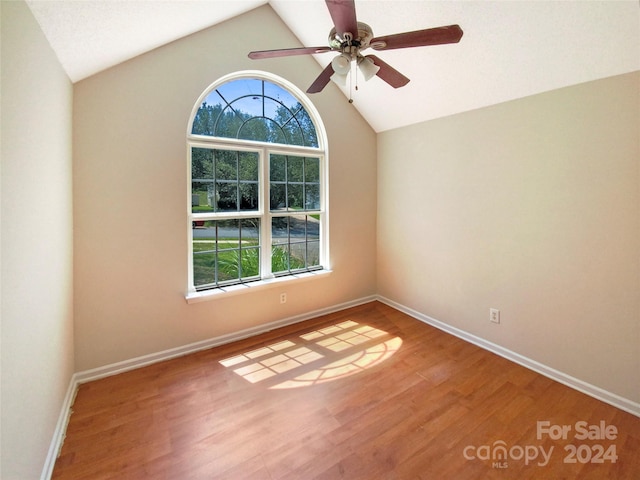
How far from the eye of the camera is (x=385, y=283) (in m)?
3.92

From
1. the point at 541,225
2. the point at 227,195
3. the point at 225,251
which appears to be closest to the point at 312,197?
the point at 227,195

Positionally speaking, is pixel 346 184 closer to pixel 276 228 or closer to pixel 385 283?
pixel 276 228

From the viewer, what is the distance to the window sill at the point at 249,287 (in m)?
2.70

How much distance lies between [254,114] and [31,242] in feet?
7.26

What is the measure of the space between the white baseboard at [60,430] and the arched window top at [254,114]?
7.32 feet

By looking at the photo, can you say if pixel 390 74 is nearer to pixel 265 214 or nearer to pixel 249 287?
pixel 265 214

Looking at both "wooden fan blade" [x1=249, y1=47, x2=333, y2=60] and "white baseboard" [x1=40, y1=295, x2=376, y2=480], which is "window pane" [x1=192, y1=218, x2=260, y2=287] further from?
"wooden fan blade" [x1=249, y1=47, x2=333, y2=60]

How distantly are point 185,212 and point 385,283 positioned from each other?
8.49 feet

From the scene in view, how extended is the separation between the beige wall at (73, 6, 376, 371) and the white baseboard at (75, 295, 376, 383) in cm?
5

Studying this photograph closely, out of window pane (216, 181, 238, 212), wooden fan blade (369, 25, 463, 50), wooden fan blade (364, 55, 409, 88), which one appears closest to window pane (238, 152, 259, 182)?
window pane (216, 181, 238, 212)

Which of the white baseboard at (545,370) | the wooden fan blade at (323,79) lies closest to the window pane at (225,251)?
the wooden fan blade at (323,79)

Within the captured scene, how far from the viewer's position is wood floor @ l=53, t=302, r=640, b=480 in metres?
1.58

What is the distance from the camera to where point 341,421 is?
1.89 metres

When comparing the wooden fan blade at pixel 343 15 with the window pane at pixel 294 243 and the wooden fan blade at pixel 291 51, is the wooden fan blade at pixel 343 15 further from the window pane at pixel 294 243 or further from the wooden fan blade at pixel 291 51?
the window pane at pixel 294 243
